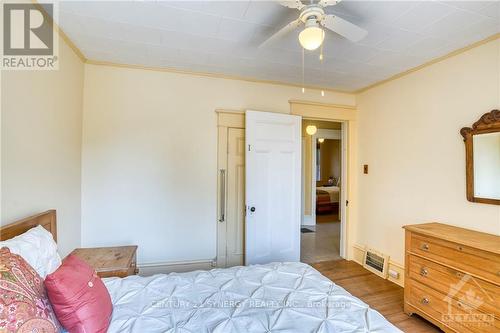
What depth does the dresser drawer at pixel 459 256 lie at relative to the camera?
185 cm

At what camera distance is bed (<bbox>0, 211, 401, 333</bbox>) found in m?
1.25

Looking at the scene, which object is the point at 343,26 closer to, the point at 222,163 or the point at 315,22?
the point at 315,22

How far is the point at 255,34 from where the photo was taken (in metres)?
2.27

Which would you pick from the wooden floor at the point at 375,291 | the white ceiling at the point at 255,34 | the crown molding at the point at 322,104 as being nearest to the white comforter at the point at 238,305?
the wooden floor at the point at 375,291

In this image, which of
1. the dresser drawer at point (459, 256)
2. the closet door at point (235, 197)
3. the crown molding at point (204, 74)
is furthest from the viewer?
the closet door at point (235, 197)

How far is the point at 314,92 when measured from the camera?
378 centimetres

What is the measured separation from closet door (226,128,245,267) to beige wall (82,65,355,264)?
21cm

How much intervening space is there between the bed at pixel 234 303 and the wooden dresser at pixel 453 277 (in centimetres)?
113

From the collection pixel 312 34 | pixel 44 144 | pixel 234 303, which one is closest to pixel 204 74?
pixel 44 144

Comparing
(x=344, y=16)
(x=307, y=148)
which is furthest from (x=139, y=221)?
(x=307, y=148)

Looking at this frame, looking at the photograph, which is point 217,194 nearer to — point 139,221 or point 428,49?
point 139,221

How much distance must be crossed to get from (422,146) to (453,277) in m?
1.43

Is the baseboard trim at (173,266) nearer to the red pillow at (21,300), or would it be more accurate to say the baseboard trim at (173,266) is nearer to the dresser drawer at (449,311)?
the red pillow at (21,300)

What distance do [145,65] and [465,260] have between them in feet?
12.0
